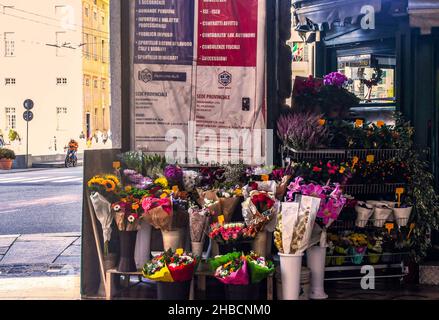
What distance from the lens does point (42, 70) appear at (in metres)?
62.7

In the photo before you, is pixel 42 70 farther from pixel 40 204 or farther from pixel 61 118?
pixel 40 204

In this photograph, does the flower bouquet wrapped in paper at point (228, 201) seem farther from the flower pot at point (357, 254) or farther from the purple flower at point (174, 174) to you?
the flower pot at point (357, 254)

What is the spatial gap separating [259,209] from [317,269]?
897 millimetres

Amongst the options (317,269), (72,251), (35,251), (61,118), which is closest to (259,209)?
(317,269)

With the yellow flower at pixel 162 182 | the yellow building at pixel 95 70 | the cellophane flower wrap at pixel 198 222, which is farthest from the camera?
the yellow building at pixel 95 70

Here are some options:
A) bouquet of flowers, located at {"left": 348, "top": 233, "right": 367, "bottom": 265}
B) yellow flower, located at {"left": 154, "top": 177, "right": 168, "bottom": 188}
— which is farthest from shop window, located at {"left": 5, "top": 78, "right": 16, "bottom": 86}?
bouquet of flowers, located at {"left": 348, "top": 233, "right": 367, "bottom": 265}

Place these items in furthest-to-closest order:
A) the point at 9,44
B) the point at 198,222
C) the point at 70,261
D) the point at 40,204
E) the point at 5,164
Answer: the point at 9,44 < the point at 5,164 < the point at 40,204 < the point at 70,261 < the point at 198,222

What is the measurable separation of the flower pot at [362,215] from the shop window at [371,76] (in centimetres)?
163

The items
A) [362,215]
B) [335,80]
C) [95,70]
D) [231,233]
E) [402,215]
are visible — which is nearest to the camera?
[231,233]

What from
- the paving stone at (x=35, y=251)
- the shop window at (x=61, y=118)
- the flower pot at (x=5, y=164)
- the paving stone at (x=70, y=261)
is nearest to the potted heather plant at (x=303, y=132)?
the paving stone at (x=70, y=261)

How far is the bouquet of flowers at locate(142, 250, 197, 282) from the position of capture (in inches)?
240

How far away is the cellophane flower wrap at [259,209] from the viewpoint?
6.43m

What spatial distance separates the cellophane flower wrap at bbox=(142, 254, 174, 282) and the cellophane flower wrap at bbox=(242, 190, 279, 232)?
84 cm

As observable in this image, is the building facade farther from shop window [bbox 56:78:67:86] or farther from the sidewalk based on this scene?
the sidewalk
